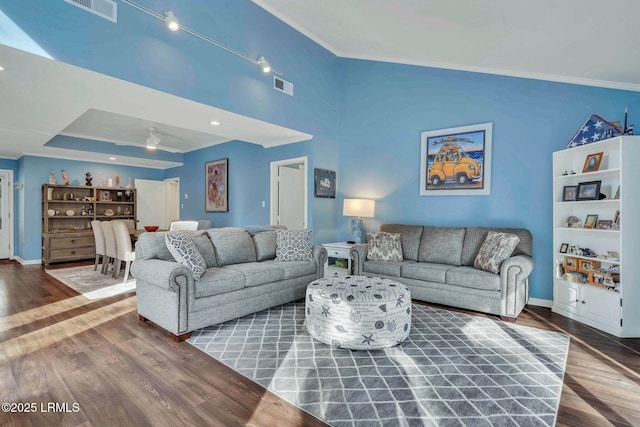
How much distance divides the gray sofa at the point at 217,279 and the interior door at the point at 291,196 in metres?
1.73

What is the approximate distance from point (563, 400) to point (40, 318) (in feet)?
14.9

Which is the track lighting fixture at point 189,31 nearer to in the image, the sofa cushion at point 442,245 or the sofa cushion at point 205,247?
the sofa cushion at point 205,247

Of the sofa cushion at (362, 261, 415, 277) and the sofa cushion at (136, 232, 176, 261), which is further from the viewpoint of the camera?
the sofa cushion at (362, 261, 415, 277)

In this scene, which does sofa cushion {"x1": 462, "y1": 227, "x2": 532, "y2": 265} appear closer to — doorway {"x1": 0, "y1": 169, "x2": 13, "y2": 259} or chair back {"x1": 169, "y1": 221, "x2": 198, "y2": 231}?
chair back {"x1": 169, "y1": 221, "x2": 198, "y2": 231}

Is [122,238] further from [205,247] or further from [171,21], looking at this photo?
[171,21]

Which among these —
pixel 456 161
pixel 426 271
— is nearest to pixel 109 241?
pixel 426 271

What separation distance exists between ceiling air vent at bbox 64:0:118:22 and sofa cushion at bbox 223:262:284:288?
2.55m

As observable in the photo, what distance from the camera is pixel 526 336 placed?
286cm

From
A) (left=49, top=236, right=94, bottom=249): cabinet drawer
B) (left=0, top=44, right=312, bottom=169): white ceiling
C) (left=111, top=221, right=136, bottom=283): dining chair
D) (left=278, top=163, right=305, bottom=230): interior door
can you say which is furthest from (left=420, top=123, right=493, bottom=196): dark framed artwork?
(left=49, top=236, right=94, bottom=249): cabinet drawer

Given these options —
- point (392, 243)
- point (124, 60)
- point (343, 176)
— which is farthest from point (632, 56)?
point (124, 60)

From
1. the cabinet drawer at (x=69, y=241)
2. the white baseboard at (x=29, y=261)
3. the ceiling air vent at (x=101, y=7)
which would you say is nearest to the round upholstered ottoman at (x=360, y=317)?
the ceiling air vent at (x=101, y=7)

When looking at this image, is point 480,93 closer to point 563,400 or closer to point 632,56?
point 632,56

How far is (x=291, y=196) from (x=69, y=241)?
4.79 m

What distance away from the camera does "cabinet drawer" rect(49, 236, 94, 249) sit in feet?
21.0
